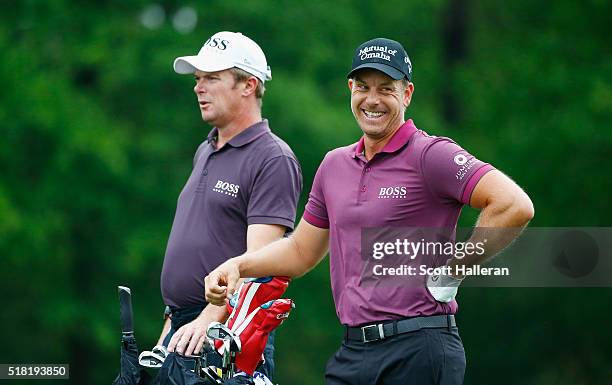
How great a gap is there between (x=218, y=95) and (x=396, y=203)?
162 cm

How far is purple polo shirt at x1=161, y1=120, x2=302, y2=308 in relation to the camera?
5797 millimetres

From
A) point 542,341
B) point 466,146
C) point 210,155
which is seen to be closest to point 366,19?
point 466,146

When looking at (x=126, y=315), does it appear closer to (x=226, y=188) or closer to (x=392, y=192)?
(x=226, y=188)

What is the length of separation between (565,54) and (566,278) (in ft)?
A: 14.1

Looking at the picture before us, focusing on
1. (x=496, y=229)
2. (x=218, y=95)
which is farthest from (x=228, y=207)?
(x=496, y=229)

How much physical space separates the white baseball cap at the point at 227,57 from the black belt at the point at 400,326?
6.06 ft

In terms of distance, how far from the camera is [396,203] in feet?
15.5

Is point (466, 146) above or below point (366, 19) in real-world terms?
below

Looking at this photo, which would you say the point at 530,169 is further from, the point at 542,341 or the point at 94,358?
the point at 94,358

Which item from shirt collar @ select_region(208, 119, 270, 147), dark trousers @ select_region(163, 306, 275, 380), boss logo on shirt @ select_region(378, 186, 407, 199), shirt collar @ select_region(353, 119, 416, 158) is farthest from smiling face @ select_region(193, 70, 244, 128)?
boss logo on shirt @ select_region(378, 186, 407, 199)

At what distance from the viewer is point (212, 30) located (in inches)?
683

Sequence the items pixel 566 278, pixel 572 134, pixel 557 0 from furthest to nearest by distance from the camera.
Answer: pixel 557 0 → pixel 572 134 → pixel 566 278

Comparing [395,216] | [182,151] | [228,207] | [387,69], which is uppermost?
[182,151]

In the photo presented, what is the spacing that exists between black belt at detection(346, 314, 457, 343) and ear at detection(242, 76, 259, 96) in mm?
1789
